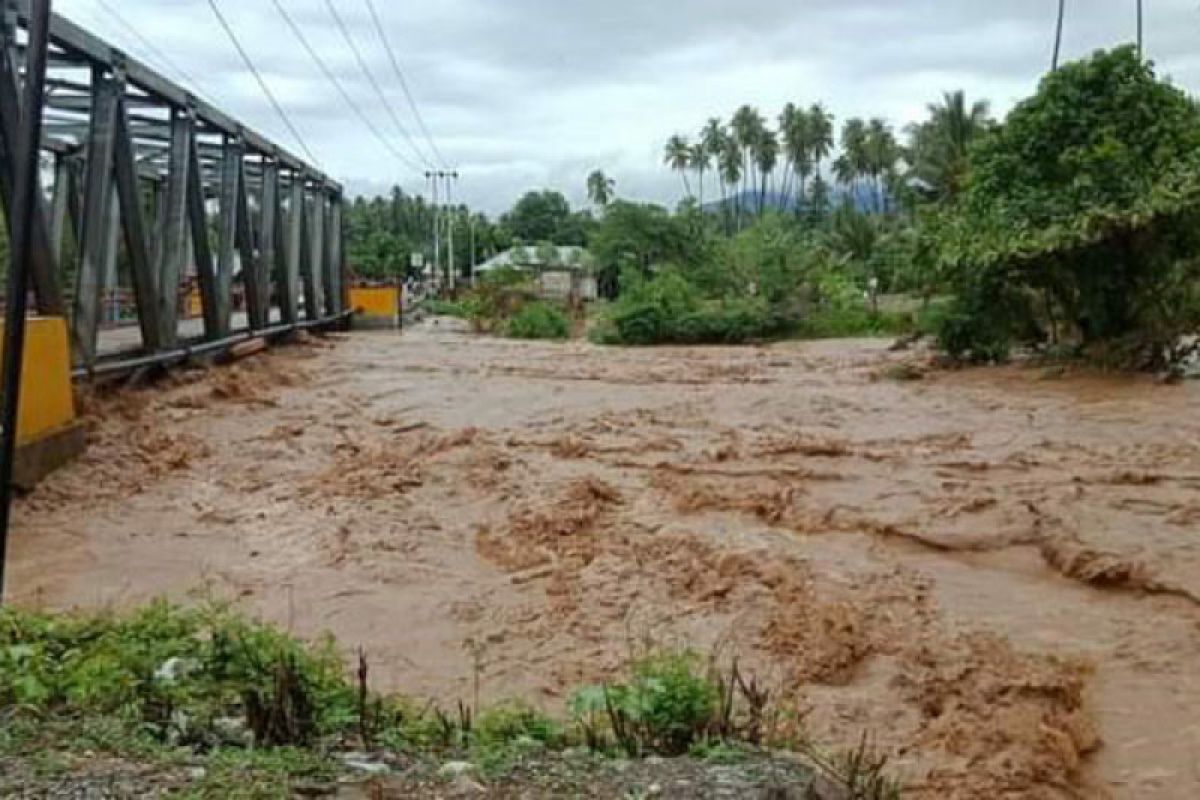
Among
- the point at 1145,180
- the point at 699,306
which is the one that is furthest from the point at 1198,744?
the point at 699,306

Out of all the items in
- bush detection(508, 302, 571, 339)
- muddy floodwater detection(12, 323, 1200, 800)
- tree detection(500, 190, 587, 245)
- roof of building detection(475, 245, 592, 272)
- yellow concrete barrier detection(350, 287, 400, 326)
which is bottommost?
muddy floodwater detection(12, 323, 1200, 800)

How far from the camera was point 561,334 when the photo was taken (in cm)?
3581

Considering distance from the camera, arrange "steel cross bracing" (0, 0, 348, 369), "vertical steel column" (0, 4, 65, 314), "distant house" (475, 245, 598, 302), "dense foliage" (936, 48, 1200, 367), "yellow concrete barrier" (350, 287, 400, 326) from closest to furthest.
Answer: "vertical steel column" (0, 4, 65, 314), "steel cross bracing" (0, 0, 348, 369), "dense foliage" (936, 48, 1200, 367), "yellow concrete barrier" (350, 287, 400, 326), "distant house" (475, 245, 598, 302)

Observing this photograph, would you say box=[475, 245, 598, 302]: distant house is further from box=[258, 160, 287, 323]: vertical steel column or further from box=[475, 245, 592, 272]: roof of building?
box=[258, 160, 287, 323]: vertical steel column

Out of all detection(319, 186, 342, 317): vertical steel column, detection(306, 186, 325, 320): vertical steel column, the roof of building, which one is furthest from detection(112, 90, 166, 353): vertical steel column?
the roof of building

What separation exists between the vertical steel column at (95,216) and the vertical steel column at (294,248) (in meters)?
13.2

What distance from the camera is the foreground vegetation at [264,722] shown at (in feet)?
8.64

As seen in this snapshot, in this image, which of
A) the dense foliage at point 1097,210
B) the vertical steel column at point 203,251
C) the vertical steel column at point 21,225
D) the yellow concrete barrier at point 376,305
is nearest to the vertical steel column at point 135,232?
the vertical steel column at point 203,251

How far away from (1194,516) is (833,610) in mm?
3669

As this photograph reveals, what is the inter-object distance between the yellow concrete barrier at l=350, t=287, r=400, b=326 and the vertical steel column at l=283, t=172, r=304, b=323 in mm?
7112

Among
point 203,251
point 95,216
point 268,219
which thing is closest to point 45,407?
point 95,216

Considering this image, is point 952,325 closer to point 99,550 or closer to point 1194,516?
point 1194,516

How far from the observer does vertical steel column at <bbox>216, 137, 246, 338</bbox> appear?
19.0 meters

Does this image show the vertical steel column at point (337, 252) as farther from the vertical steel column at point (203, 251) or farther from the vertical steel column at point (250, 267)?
the vertical steel column at point (203, 251)
